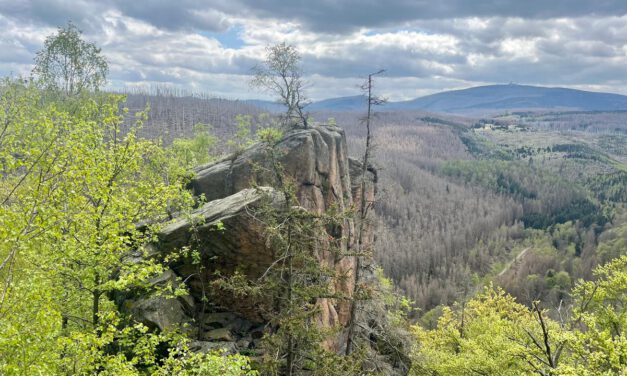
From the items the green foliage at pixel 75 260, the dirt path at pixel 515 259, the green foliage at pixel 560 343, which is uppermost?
the green foliage at pixel 75 260

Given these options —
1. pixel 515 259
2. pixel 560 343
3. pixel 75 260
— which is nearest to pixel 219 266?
pixel 75 260

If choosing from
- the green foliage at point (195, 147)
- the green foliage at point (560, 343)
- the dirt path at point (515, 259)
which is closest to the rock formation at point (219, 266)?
the green foliage at point (560, 343)

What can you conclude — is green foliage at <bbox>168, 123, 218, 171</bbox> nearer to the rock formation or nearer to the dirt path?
the rock formation

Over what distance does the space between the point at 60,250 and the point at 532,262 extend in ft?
557

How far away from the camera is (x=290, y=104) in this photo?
118ft

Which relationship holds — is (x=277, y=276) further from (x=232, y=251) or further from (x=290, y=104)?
(x=290, y=104)

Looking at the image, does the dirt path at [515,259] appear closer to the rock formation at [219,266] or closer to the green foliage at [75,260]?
the rock formation at [219,266]

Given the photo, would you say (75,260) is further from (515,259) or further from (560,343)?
(515,259)

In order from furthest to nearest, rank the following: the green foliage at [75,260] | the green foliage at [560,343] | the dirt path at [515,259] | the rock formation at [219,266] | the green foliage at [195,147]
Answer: the dirt path at [515,259] → the green foliage at [195,147] → the rock formation at [219,266] → the green foliage at [560,343] → the green foliage at [75,260]

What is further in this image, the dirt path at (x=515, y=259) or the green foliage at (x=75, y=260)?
the dirt path at (x=515, y=259)

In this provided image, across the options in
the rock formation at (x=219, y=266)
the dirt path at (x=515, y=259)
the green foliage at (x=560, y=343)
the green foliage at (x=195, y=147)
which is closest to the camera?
the green foliage at (x=560, y=343)

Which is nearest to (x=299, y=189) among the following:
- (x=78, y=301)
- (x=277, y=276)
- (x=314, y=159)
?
(x=314, y=159)

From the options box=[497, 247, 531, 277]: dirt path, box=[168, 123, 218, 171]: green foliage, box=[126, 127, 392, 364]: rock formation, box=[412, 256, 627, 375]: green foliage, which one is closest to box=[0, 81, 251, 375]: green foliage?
box=[126, 127, 392, 364]: rock formation

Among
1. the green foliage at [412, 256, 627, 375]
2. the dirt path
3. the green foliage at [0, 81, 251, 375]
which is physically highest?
the green foliage at [0, 81, 251, 375]
